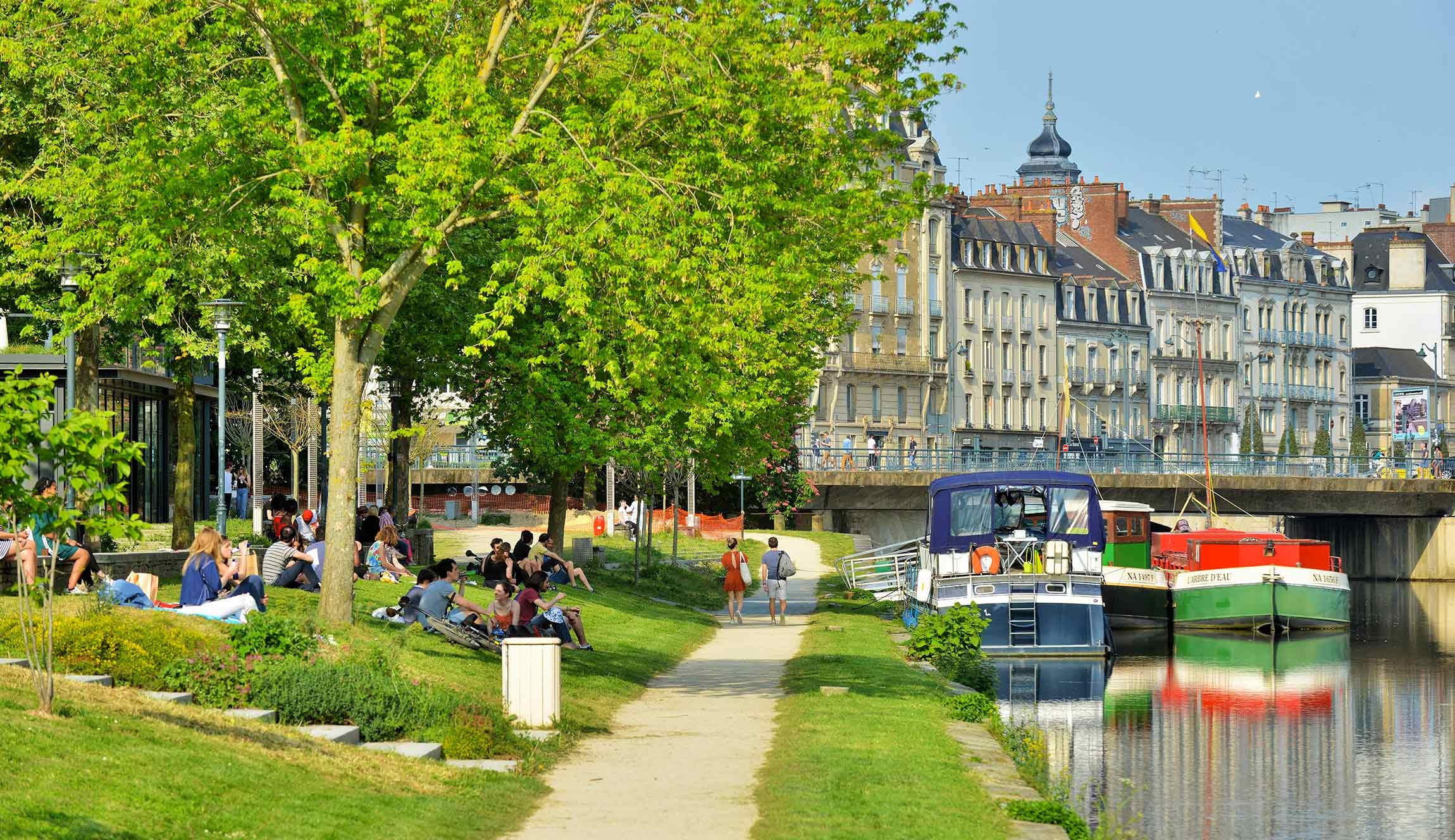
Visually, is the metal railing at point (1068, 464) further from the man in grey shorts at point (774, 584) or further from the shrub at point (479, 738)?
the shrub at point (479, 738)

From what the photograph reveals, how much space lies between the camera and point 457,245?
120 ft

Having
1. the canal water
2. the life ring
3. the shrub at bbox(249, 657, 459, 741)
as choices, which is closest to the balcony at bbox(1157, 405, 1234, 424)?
the canal water

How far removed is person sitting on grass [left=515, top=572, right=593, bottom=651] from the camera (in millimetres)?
27422

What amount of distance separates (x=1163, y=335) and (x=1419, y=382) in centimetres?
2582

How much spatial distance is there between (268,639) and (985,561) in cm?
2633

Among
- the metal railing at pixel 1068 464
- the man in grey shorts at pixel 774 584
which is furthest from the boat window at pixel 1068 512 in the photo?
the metal railing at pixel 1068 464

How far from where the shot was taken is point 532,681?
68.4 ft

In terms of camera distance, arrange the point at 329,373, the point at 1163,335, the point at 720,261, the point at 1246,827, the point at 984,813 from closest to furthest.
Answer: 1. the point at 984,813
2. the point at 1246,827
3. the point at 720,261
4. the point at 329,373
5. the point at 1163,335

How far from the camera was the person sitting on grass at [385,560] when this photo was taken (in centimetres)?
3538

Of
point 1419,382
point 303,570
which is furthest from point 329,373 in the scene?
point 1419,382

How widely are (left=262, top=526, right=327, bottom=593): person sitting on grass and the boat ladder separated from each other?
16.9 m

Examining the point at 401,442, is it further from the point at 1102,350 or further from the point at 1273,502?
the point at 1102,350

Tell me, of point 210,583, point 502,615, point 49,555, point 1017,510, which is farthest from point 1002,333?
point 49,555

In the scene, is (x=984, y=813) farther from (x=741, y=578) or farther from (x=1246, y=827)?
(x=741, y=578)
